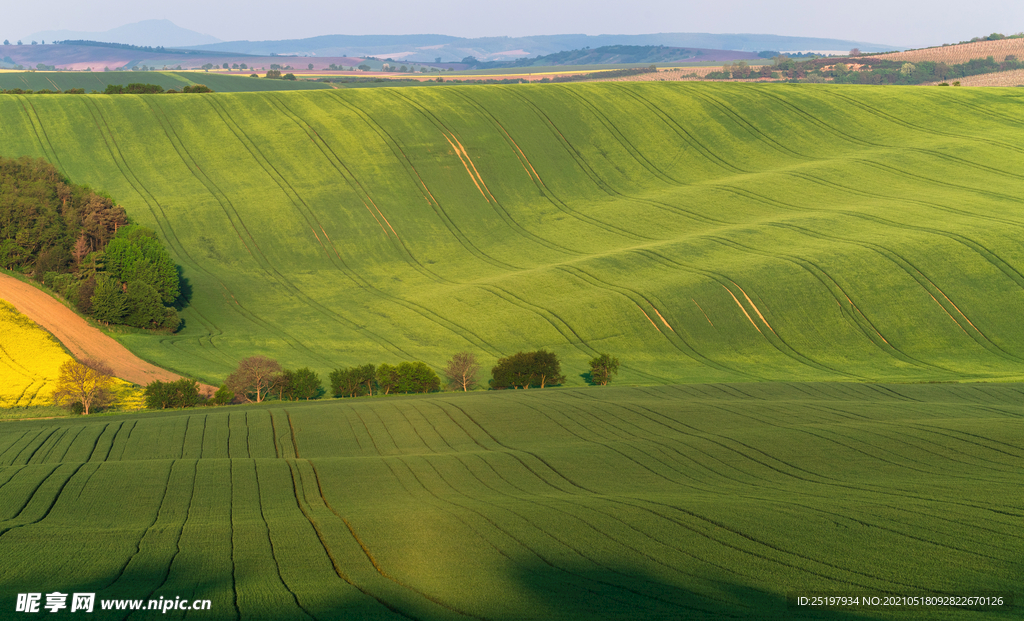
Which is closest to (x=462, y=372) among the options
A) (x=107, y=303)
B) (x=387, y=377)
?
(x=387, y=377)

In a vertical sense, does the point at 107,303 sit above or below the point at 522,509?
below

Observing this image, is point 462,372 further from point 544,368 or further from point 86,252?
point 86,252

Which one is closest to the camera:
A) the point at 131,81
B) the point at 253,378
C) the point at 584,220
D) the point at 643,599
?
the point at 643,599

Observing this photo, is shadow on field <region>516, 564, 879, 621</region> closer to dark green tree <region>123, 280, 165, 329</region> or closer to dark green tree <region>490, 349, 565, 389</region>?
dark green tree <region>490, 349, 565, 389</region>

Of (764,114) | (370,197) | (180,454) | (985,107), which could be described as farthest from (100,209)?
(985,107)

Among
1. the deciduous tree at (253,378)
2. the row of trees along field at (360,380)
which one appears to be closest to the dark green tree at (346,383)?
the row of trees along field at (360,380)

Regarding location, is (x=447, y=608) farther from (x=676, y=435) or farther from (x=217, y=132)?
(x=217, y=132)

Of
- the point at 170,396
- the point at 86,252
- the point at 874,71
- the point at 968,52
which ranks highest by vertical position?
the point at 968,52
